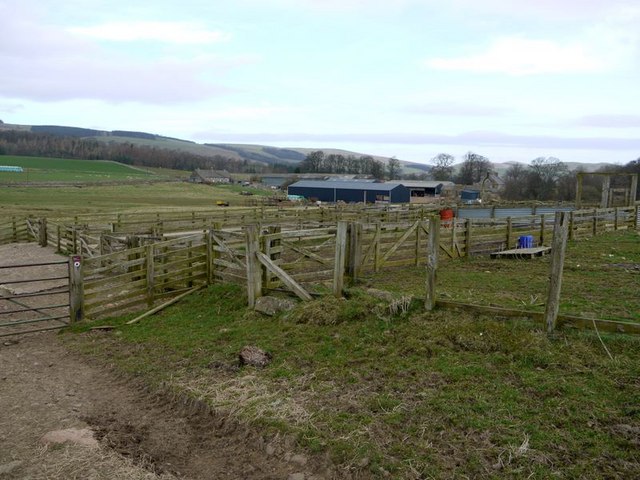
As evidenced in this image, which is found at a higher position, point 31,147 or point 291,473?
point 31,147

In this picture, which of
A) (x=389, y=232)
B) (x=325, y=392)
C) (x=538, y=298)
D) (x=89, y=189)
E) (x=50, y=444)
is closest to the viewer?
(x=50, y=444)

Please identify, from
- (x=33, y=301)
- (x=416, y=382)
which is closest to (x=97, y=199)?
(x=33, y=301)

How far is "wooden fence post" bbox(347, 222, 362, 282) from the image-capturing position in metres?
11.1

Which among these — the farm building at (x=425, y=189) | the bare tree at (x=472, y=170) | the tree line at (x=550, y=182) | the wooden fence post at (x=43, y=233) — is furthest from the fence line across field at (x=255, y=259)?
the bare tree at (x=472, y=170)

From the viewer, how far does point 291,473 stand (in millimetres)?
4629

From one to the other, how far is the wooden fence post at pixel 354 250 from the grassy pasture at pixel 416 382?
2309 mm

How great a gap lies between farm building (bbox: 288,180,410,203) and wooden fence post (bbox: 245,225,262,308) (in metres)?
55.3

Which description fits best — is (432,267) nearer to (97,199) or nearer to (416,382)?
(416,382)

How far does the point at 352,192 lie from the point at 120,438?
216ft

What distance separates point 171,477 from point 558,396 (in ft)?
12.7

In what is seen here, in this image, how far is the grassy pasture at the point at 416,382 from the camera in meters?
4.54

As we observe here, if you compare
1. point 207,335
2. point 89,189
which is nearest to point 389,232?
point 207,335

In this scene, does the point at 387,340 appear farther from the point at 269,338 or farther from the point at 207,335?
the point at 207,335

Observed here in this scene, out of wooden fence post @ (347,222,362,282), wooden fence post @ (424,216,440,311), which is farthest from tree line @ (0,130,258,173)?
wooden fence post @ (424,216,440,311)
